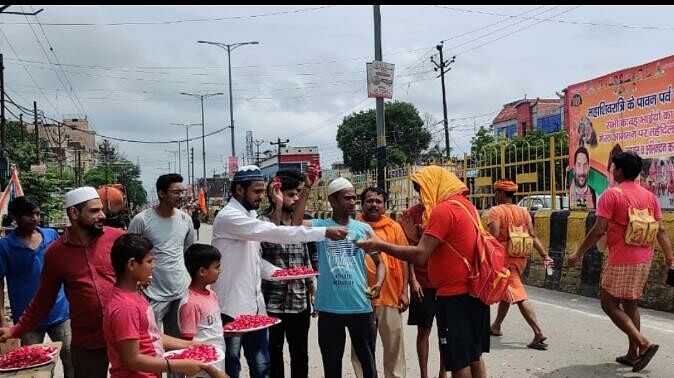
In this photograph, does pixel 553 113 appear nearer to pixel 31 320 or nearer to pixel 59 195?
pixel 59 195

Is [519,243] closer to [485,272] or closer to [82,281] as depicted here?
[485,272]

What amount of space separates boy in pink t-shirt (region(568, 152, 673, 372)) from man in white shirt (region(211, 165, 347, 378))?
282 centimetres

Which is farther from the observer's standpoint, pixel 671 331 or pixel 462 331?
pixel 671 331

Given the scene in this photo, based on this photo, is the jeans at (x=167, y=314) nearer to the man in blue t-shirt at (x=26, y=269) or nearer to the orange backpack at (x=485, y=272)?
the man in blue t-shirt at (x=26, y=269)

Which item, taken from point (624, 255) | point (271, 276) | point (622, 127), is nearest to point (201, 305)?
point (271, 276)

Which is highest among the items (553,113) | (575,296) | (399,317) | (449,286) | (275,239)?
(553,113)

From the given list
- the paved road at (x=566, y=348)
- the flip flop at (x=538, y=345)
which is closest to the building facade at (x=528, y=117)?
the paved road at (x=566, y=348)

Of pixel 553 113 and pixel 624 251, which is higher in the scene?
pixel 553 113

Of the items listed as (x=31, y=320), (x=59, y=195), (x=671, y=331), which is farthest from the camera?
(x=59, y=195)

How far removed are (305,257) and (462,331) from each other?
1420 millimetres

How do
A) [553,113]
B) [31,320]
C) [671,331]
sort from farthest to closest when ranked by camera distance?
[553,113], [671,331], [31,320]

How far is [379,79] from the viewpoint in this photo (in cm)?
1449

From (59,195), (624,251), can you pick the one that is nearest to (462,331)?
(624,251)

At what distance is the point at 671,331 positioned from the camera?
6.61 metres
